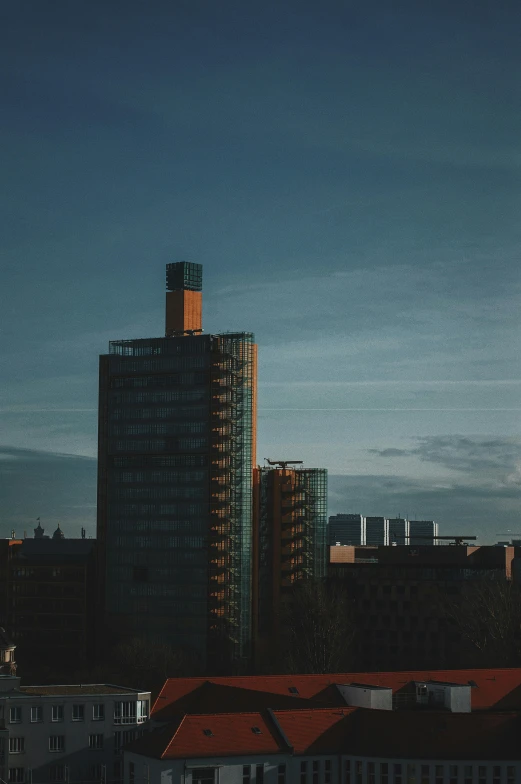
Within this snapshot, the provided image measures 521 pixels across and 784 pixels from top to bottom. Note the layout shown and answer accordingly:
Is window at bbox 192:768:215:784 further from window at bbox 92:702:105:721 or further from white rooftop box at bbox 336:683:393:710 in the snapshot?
window at bbox 92:702:105:721

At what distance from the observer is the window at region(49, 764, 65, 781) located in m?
133

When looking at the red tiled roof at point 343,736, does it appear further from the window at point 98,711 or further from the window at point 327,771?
the window at point 98,711

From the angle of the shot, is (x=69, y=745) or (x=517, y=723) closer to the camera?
(x=517, y=723)

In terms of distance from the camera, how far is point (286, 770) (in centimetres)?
11681

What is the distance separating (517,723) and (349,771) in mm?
15656

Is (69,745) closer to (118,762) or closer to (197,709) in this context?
(118,762)

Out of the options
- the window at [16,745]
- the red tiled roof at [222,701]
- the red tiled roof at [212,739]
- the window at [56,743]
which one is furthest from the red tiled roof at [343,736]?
the window at [16,745]

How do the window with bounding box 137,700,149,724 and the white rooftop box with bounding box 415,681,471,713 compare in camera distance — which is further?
the window with bounding box 137,700,149,724

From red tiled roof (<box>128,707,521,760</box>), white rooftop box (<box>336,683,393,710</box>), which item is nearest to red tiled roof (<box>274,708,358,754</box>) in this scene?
red tiled roof (<box>128,707,521,760</box>)

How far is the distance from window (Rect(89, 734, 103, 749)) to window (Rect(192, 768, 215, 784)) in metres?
25.1

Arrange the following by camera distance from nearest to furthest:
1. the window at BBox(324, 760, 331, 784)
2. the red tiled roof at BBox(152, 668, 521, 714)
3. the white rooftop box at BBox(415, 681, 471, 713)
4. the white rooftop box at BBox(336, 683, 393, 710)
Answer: the window at BBox(324, 760, 331, 784)
the white rooftop box at BBox(336, 683, 393, 710)
the white rooftop box at BBox(415, 681, 471, 713)
the red tiled roof at BBox(152, 668, 521, 714)

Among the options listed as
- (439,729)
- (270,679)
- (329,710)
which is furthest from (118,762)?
(439,729)

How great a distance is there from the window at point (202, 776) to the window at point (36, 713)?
26.7 metres

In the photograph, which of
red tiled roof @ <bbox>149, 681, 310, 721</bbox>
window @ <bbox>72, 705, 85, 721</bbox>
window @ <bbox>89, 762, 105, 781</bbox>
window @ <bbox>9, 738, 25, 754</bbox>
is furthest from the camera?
window @ <bbox>72, 705, 85, 721</bbox>
